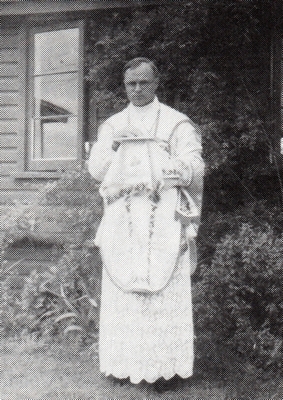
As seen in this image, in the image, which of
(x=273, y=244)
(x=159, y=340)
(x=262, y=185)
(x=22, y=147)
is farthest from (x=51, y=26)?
(x=159, y=340)

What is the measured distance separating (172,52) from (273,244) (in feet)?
6.51

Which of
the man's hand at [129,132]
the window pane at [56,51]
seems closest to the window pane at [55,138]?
the window pane at [56,51]

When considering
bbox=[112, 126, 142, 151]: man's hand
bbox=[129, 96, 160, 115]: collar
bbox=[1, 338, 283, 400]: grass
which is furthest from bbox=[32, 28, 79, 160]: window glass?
bbox=[112, 126, 142, 151]: man's hand

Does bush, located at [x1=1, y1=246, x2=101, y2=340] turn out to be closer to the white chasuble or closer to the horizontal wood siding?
the horizontal wood siding

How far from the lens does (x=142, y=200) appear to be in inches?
139

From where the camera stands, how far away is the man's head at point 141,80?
11.7 feet

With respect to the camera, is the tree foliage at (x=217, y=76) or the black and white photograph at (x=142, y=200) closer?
the black and white photograph at (x=142, y=200)

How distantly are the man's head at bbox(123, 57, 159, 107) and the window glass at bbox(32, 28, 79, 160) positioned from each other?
2.86 m

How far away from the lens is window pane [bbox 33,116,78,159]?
644 centimetres

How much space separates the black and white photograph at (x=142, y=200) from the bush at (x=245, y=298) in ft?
0.04

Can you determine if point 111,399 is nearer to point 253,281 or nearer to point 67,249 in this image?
point 253,281

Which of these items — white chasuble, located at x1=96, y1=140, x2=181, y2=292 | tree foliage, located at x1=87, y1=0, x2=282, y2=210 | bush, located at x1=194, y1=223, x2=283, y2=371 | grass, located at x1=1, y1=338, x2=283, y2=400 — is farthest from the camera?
tree foliage, located at x1=87, y1=0, x2=282, y2=210

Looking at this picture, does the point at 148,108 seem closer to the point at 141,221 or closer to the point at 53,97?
the point at 141,221

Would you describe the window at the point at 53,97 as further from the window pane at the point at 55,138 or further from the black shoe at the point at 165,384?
the black shoe at the point at 165,384
